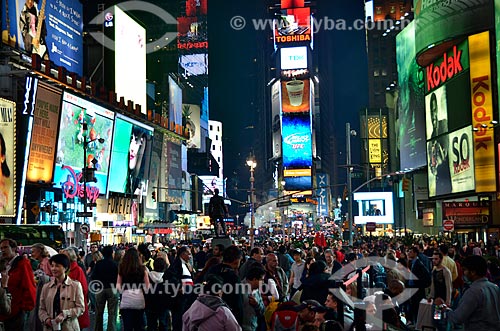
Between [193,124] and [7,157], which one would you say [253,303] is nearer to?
[7,157]

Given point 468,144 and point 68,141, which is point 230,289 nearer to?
point 468,144

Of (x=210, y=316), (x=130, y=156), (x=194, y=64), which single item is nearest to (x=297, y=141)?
(x=194, y=64)

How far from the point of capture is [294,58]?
176 metres

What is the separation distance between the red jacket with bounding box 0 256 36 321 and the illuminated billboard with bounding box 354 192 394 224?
278ft

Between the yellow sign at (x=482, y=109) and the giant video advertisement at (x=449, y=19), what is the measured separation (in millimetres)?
1814

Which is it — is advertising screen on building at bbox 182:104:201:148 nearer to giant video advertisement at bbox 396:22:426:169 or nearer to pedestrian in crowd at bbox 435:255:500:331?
giant video advertisement at bbox 396:22:426:169

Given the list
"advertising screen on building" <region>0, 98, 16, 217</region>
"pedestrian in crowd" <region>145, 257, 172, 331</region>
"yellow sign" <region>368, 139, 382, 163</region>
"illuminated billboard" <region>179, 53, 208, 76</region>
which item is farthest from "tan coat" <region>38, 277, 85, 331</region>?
"illuminated billboard" <region>179, 53, 208, 76</region>

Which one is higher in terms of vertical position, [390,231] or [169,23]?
[169,23]

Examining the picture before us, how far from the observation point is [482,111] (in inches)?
2330

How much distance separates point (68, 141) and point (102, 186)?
12.4 meters

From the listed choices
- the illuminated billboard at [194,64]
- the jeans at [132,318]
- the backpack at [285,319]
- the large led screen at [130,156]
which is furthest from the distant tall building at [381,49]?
the backpack at [285,319]

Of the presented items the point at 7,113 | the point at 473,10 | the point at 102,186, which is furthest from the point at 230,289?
the point at 102,186

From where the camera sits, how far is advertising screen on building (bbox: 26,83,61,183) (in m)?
62.4

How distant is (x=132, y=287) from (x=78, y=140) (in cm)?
6103
